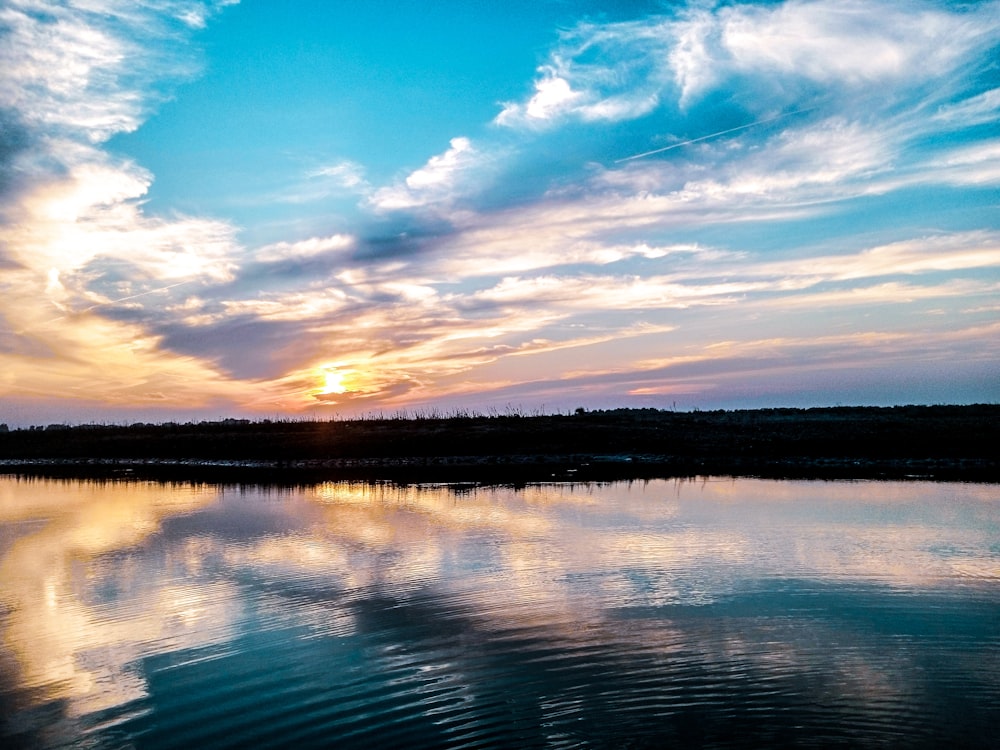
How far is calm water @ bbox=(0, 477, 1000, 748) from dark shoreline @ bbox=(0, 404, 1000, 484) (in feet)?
53.8

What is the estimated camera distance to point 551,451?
51.2 m

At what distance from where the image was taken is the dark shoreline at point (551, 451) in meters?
40.3

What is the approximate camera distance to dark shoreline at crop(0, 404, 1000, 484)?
132ft

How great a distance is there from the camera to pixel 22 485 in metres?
40.6

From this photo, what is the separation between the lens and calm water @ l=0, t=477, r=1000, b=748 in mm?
8891

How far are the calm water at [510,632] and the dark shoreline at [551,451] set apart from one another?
16393 mm

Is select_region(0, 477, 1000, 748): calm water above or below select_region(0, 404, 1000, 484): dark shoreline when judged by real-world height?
below

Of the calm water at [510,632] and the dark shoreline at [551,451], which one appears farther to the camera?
the dark shoreline at [551,451]

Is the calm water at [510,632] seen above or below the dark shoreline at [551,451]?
below

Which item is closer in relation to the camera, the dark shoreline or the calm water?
the calm water

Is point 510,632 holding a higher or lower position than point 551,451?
lower

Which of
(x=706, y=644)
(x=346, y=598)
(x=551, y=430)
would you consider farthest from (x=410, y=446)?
(x=706, y=644)

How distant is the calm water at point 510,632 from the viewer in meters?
8.89

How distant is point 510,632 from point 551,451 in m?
39.2
